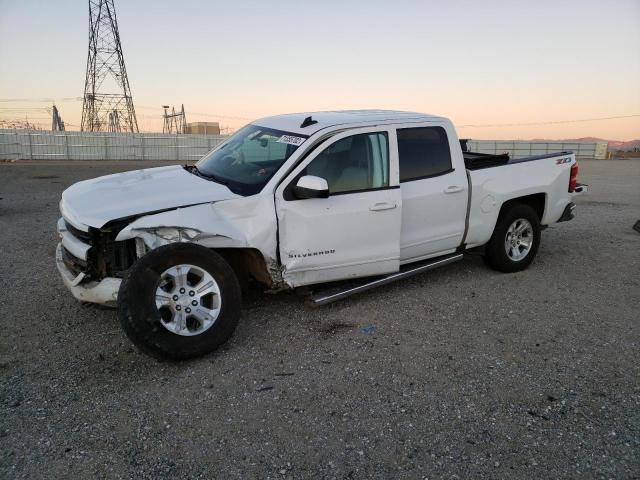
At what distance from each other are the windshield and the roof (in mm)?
107

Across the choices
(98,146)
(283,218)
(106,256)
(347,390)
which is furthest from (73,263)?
(98,146)

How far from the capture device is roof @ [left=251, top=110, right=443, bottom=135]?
4784mm

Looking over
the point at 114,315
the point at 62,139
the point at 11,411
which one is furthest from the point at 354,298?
the point at 62,139

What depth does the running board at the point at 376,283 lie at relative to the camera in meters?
4.62

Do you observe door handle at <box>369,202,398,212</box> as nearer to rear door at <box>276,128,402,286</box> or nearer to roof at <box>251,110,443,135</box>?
rear door at <box>276,128,402,286</box>

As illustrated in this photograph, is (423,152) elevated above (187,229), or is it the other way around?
(423,152)

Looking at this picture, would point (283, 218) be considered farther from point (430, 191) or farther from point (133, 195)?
point (430, 191)

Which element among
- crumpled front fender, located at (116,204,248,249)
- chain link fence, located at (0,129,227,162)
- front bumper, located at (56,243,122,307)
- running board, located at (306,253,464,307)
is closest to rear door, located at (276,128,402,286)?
running board, located at (306,253,464,307)

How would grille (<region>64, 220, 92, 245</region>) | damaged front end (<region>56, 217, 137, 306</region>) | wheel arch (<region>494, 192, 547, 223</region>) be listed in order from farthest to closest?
wheel arch (<region>494, 192, 547, 223</region>) < grille (<region>64, 220, 92, 245</region>) < damaged front end (<region>56, 217, 137, 306</region>)

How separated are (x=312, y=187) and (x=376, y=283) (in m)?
1.32

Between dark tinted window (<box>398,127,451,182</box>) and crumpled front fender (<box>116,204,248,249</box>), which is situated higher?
dark tinted window (<box>398,127,451,182</box>)

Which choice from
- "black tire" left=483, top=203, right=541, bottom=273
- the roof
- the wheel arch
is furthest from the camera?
the wheel arch

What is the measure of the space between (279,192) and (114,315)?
1.91m

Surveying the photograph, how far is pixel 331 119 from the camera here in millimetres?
4945
